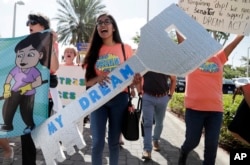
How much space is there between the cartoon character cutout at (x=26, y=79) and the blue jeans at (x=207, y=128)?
1831mm

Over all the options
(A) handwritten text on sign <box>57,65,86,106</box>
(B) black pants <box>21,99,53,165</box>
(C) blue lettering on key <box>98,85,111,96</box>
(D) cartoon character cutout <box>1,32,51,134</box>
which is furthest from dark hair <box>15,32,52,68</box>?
A: (A) handwritten text on sign <box>57,65,86,106</box>

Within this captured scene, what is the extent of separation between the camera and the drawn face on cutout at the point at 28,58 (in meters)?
3.20

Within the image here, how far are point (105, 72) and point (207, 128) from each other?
142 cm

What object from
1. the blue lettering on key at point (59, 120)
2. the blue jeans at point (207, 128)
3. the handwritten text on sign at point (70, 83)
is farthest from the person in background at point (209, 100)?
the handwritten text on sign at point (70, 83)

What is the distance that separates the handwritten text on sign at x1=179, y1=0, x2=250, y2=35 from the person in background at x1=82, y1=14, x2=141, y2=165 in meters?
0.94

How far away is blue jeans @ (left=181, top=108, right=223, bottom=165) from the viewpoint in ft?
12.8

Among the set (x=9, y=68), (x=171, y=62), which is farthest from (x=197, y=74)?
(x=9, y=68)

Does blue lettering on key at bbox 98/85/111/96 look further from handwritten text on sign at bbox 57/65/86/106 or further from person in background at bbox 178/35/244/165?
handwritten text on sign at bbox 57/65/86/106

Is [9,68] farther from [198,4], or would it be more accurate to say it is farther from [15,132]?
[198,4]

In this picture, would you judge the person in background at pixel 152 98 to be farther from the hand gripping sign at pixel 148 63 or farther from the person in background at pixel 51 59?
the hand gripping sign at pixel 148 63

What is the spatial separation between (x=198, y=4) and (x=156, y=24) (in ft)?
4.65

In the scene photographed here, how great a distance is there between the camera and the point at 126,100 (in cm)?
354

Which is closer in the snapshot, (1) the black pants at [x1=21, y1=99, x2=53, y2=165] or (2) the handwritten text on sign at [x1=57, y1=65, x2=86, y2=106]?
(1) the black pants at [x1=21, y1=99, x2=53, y2=165]

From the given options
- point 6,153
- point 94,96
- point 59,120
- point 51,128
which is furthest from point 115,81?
point 6,153
